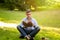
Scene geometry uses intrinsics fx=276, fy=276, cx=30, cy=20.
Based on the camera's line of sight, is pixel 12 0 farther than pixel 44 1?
Yes

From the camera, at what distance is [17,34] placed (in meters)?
5.80

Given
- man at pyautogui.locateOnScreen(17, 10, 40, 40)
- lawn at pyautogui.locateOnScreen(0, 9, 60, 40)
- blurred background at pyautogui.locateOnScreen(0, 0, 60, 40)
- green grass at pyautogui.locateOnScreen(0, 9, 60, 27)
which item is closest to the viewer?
man at pyautogui.locateOnScreen(17, 10, 40, 40)

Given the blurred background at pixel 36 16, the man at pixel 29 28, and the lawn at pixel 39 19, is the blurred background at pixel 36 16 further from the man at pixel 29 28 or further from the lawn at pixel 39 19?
the man at pixel 29 28

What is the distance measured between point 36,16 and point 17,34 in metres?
0.96

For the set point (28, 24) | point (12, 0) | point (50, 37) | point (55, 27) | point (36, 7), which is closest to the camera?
point (28, 24)

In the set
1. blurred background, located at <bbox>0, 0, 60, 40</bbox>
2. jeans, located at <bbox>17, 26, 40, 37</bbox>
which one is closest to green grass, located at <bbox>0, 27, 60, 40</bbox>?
blurred background, located at <bbox>0, 0, 60, 40</bbox>

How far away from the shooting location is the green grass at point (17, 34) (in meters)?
5.56

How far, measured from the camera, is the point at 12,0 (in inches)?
296

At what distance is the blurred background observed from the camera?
609cm

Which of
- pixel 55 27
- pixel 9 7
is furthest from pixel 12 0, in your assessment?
pixel 55 27

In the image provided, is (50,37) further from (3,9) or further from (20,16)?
(3,9)

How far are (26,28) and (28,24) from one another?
86mm

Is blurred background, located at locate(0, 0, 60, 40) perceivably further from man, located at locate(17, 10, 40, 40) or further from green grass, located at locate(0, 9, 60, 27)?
man, located at locate(17, 10, 40, 40)

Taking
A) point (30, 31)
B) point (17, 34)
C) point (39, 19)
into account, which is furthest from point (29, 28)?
point (39, 19)
